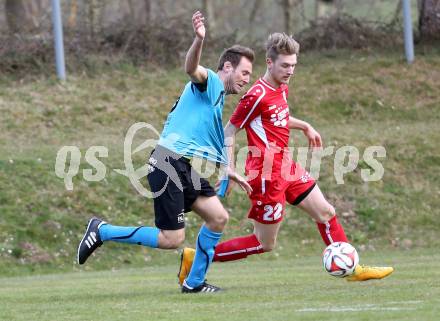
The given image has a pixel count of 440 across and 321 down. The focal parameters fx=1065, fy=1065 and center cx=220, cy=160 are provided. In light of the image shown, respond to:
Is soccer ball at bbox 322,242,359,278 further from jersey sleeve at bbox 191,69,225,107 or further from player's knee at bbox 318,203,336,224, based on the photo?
jersey sleeve at bbox 191,69,225,107

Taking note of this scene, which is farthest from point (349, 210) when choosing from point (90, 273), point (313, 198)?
point (313, 198)

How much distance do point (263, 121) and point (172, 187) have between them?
1167mm

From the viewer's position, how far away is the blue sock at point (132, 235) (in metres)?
9.10

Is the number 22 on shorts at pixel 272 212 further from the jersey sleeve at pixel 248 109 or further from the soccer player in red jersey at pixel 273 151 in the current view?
the jersey sleeve at pixel 248 109

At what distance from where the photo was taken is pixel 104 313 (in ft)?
25.2

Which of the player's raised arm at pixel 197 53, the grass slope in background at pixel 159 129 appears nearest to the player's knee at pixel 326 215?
the player's raised arm at pixel 197 53

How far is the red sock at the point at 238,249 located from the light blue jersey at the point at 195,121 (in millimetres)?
1074

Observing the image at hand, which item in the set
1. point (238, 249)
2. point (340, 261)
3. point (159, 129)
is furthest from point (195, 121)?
point (159, 129)

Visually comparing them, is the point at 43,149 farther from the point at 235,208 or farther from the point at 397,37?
the point at 397,37

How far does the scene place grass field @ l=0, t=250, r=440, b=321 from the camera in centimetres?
721

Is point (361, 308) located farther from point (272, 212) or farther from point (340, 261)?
point (272, 212)

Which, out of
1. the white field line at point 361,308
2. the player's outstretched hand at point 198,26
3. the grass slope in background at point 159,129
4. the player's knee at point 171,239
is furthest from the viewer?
the grass slope in background at point 159,129

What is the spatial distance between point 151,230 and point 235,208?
735 cm

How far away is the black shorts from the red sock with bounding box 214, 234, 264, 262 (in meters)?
0.88
